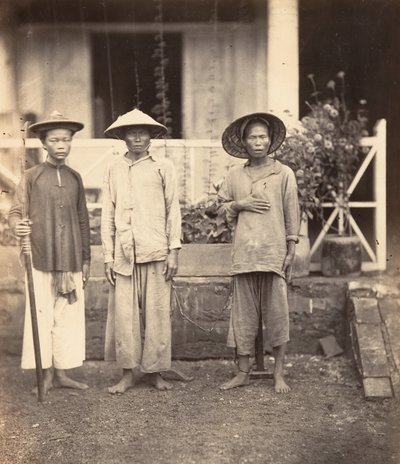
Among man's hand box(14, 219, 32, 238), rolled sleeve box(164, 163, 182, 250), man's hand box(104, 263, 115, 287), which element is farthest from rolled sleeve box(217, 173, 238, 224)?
man's hand box(14, 219, 32, 238)

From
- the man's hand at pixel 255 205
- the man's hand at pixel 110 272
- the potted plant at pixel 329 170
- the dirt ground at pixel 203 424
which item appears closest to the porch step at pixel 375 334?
the dirt ground at pixel 203 424

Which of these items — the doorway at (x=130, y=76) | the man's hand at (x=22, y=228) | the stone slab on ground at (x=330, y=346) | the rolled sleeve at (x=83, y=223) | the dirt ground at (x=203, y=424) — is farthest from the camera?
the doorway at (x=130, y=76)

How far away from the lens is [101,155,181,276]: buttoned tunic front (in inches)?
184

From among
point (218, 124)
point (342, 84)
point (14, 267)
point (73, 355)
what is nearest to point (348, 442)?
point (73, 355)

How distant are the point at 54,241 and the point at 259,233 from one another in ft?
4.82

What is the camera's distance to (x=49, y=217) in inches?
185

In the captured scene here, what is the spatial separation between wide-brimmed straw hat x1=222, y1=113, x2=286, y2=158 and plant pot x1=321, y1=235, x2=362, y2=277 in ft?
4.82

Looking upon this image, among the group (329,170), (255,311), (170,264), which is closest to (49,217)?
(170,264)

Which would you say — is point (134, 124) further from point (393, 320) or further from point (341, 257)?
point (393, 320)

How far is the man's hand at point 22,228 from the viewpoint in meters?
4.63

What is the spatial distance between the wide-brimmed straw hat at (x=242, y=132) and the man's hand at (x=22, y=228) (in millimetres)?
1519

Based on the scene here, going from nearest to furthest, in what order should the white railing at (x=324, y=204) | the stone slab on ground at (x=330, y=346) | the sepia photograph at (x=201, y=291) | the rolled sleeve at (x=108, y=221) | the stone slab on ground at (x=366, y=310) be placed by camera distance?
the sepia photograph at (x=201, y=291), the rolled sleeve at (x=108, y=221), the stone slab on ground at (x=366, y=310), the stone slab on ground at (x=330, y=346), the white railing at (x=324, y=204)

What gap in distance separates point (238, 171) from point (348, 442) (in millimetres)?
1990

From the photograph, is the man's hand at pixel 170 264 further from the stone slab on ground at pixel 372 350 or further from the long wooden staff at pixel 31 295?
the stone slab on ground at pixel 372 350
